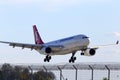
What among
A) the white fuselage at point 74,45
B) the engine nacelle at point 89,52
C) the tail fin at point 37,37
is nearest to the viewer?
the white fuselage at point 74,45

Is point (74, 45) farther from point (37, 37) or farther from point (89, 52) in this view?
point (37, 37)

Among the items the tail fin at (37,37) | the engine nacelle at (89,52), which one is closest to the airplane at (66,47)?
the engine nacelle at (89,52)

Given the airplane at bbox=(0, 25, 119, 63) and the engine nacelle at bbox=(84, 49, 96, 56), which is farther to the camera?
the engine nacelle at bbox=(84, 49, 96, 56)

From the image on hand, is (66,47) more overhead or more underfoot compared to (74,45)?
more underfoot

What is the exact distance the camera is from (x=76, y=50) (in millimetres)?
119125

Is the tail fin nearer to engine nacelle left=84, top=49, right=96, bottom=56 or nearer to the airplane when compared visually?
the airplane

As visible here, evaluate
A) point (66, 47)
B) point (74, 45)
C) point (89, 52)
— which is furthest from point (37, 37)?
point (74, 45)

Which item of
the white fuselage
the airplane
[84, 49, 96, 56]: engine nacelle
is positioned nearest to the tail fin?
the airplane

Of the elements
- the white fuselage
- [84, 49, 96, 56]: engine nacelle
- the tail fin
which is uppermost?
the tail fin

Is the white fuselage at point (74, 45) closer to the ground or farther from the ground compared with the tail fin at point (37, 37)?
closer to the ground

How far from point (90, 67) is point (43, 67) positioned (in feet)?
35.8

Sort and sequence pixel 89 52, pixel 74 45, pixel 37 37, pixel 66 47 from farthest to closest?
pixel 37 37, pixel 89 52, pixel 66 47, pixel 74 45

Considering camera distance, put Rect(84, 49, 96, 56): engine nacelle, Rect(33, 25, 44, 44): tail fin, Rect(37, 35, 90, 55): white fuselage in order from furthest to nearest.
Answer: Rect(33, 25, 44, 44): tail fin, Rect(84, 49, 96, 56): engine nacelle, Rect(37, 35, 90, 55): white fuselage

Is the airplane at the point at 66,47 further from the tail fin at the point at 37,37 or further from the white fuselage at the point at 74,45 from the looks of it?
the tail fin at the point at 37,37
